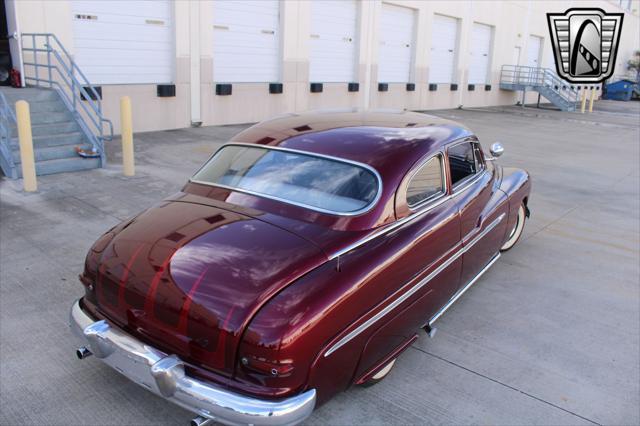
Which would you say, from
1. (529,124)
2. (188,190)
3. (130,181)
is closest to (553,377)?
(188,190)

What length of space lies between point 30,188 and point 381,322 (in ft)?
18.9

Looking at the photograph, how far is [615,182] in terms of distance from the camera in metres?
9.97

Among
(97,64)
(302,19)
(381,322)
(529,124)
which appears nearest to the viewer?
(381,322)

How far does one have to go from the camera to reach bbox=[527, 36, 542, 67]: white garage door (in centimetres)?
2962

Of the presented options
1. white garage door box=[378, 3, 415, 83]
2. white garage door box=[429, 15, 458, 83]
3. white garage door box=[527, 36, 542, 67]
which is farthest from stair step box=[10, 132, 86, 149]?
white garage door box=[527, 36, 542, 67]

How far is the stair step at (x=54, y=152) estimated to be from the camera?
25.3ft

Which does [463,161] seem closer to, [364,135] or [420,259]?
[364,135]

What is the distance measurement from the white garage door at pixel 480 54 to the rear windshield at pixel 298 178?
22797mm

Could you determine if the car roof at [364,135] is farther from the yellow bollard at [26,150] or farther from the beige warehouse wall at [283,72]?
the beige warehouse wall at [283,72]

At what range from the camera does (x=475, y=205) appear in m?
4.20

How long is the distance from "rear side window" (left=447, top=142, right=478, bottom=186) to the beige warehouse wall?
28.6 ft

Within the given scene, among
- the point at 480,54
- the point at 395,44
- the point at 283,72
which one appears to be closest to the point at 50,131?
the point at 283,72

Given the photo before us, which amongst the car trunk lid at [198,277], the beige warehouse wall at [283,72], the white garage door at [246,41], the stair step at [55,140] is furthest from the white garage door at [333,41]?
the car trunk lid at [198,277]

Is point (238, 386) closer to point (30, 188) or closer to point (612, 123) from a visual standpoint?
point (30, 188)
